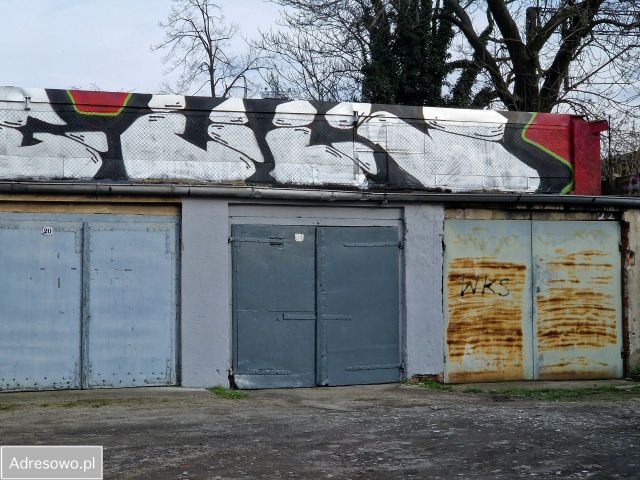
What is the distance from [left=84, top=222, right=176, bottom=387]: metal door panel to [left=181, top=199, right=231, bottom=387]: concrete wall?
21cm

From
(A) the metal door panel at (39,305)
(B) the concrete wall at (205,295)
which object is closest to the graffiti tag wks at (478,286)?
(B) the concrete wall at (205,295)

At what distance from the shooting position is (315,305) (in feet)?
39.1

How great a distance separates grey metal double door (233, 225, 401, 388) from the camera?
1168cm

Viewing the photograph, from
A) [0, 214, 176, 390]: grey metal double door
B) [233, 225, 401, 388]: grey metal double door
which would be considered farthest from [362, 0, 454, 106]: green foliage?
[0, 214, 176, 390]: grey metal double door

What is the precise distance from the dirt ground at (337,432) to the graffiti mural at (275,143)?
10.00 ft

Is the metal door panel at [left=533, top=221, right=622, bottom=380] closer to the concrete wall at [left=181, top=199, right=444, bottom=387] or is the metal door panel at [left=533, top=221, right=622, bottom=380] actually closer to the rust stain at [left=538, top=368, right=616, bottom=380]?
the rust stain at [left=538, top=368, right=616, bottom=380]

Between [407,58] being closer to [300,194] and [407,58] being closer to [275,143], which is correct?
[275,143]

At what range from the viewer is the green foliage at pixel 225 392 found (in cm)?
1092

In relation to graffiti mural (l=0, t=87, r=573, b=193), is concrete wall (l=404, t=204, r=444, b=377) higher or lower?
lower

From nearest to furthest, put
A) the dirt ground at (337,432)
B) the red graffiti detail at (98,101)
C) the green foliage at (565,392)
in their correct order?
the dirt ground at (337,432) → the green foliage at (565,392) → the red graffiti detail at (98,101)

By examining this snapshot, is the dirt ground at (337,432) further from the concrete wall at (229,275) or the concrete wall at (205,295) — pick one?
the concrete wall at (229,275)

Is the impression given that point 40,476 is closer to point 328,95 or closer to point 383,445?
point 383,445

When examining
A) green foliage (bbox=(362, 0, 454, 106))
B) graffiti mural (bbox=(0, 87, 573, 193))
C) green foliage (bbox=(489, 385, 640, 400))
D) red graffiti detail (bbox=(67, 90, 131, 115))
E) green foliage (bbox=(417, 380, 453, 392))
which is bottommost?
green foliage (bbox=(489, 385, 640, 400))

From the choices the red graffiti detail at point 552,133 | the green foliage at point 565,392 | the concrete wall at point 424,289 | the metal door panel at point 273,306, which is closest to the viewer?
the green foliage at point 565,392
